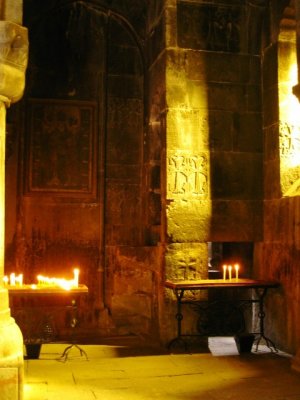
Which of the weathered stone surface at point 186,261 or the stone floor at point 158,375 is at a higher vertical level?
the weathered stone surface at point 186,261

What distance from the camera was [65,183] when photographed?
25.3 ft

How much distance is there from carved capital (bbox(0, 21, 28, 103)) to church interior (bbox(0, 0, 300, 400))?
75.8 inches

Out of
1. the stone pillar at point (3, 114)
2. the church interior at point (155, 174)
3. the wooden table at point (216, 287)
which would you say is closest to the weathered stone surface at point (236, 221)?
the church interior at point (155, 174)

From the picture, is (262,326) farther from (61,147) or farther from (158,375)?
(61,147)

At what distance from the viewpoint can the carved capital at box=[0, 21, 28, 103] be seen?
13.8ft

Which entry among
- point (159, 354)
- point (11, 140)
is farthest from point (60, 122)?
point (159, 354)

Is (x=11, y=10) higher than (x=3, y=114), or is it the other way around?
(x=11, y=10)

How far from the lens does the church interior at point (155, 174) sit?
6.77 meters

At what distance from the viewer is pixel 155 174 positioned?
7676 millimetres

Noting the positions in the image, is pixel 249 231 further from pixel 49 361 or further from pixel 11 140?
pixel 11 140

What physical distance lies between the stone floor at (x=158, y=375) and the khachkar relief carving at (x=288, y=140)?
253 cm

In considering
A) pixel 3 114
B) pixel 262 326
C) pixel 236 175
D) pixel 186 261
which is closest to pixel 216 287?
pixel 186 261

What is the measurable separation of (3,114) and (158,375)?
3.05 metres

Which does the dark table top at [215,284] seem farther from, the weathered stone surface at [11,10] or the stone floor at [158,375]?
the weathered stone surface at [11,10]
